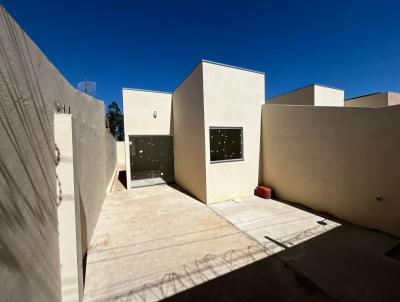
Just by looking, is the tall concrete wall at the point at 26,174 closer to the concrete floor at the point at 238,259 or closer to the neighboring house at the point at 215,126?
the concrete floor at the point at 238,259

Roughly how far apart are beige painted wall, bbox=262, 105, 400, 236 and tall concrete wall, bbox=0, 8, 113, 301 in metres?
5.16

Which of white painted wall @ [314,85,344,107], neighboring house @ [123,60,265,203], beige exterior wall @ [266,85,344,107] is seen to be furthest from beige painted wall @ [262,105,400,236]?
white painted wall @ [314,85,344,107]

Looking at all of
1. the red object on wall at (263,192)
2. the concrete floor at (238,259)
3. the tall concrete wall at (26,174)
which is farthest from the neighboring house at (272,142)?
the tall concrete wall at (26,174)

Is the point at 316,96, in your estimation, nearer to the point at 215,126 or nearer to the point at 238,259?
the point at 215,126

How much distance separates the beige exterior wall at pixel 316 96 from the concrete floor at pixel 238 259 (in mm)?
5509

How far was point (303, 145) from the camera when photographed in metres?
4.68

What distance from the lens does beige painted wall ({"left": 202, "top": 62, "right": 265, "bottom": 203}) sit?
5047mm

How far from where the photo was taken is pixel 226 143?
217 inches

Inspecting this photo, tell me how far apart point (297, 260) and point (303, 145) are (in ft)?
10.0

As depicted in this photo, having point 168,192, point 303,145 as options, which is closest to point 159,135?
point 168,192

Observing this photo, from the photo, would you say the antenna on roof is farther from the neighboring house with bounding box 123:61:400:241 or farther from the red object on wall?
the red object on wall

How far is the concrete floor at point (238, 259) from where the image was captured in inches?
82.2

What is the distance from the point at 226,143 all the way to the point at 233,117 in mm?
840

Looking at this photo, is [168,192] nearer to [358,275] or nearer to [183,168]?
[183,168]
